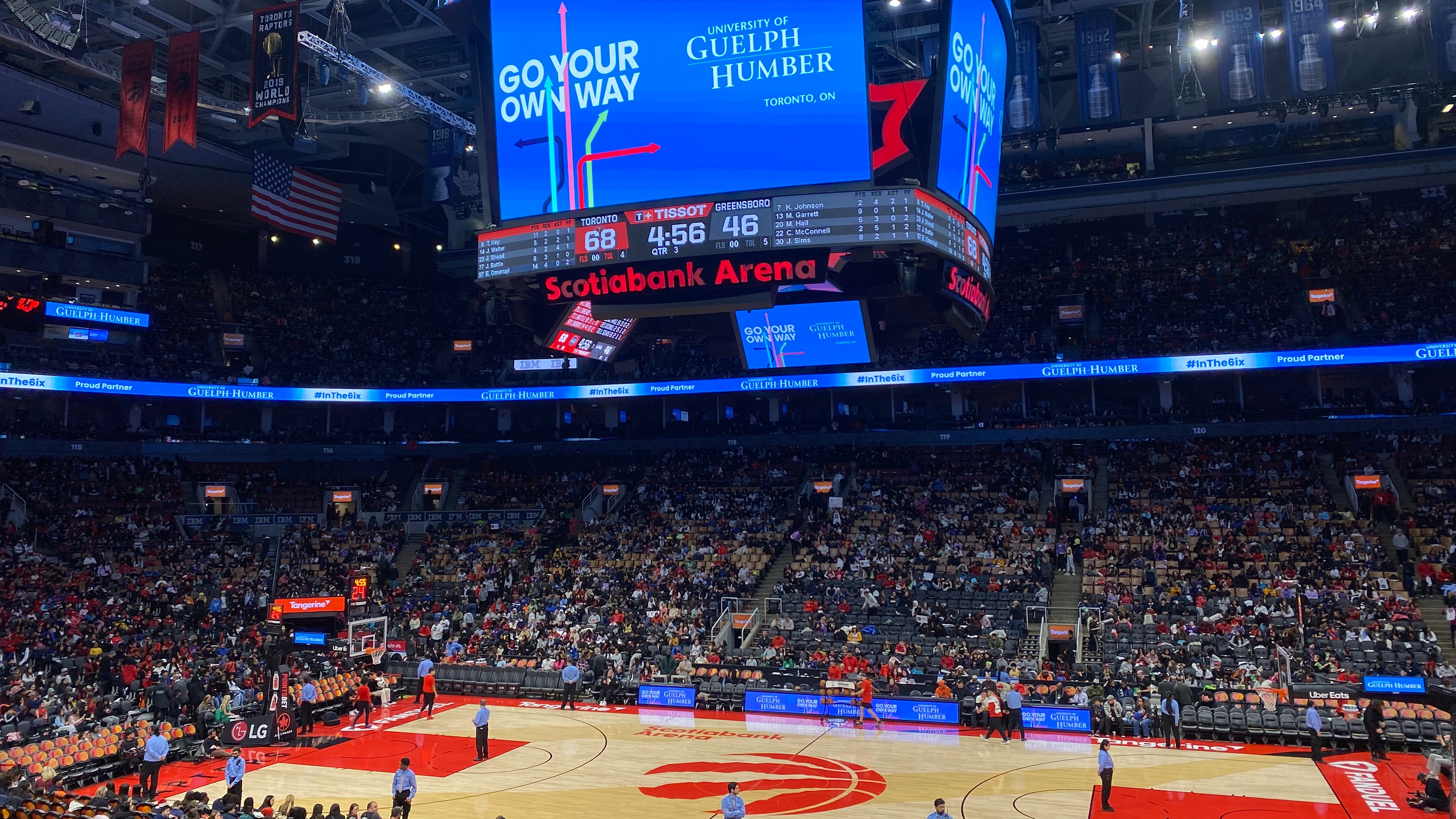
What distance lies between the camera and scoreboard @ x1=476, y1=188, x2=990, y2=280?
18.2m

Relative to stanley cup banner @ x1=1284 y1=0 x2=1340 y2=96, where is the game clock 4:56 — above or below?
below

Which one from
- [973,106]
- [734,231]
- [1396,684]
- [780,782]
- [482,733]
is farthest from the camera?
[1396,684]

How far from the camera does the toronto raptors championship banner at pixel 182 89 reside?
1016 inches

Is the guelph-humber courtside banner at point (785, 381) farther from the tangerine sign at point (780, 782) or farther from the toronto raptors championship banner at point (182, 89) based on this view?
the tangerine sign at point (780, 782)

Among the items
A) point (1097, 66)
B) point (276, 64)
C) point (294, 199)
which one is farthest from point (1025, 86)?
point (294, 199)

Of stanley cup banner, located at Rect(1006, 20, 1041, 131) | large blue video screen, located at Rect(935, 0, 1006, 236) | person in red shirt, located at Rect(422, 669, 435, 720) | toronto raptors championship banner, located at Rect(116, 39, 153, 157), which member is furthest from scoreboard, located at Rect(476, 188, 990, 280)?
stanley cup banner, located at Rect(1006, 20, 1041, 131)

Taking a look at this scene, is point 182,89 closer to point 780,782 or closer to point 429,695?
point 429,695

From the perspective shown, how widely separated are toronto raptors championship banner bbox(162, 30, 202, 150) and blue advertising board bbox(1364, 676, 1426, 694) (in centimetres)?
3044

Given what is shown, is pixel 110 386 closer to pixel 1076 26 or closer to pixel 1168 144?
pixel 1076 26

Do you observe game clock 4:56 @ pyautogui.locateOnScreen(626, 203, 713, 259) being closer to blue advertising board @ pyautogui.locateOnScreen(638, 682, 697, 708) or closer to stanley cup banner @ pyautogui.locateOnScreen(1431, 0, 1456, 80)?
blue advertising board @ pyautogui.locateOnScreen(638, 682, 697, 708)

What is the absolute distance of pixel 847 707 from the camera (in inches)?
1011

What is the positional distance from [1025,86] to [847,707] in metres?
20.2

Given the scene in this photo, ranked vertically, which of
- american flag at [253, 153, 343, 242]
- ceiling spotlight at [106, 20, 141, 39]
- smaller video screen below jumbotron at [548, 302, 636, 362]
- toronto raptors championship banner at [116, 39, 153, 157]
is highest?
ceiling spotlight at [106, 20, 141, 39]

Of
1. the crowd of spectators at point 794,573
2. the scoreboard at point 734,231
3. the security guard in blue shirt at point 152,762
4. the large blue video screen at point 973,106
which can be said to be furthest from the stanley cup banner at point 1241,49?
the security guard in blue shirt at point 152,762
